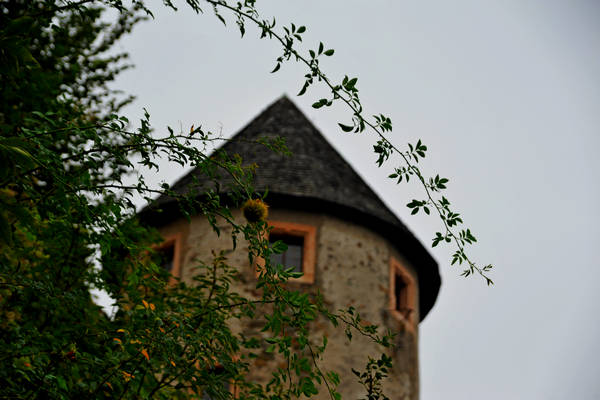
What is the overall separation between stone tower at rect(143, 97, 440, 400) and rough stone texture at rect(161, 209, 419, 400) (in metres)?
0.01

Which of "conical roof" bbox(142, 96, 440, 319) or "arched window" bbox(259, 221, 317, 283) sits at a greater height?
"conical roof" bbox(142, 96, 440, 319)

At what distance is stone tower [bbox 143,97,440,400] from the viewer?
899 centimetres

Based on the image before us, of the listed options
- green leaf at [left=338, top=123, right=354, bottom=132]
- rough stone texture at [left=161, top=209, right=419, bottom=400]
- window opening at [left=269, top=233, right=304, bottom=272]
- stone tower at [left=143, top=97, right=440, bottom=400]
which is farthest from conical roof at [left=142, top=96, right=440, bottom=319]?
green leaf at [left=338, top=123, right=354, bottom=132]

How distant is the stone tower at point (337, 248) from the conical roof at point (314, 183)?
15 millimetres

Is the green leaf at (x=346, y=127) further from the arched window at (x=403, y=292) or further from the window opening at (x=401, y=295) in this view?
the window opening at (x=401, y=295)

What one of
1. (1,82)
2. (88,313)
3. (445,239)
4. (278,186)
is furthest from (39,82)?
(278,186)

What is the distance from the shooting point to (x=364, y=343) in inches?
353

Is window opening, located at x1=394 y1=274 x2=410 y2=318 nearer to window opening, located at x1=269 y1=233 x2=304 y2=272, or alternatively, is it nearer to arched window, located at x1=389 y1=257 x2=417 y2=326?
arched window, located at x1=389 y1=257 x2=417 y2=326

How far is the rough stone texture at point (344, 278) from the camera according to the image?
873 cm

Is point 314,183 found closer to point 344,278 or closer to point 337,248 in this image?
point 337,248

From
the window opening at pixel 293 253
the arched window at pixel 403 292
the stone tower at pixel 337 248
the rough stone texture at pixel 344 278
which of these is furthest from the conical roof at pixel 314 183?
the window opening at pixel 293 253

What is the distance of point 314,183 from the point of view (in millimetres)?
9672

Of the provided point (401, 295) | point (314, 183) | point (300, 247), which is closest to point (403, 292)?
point (401, 295)

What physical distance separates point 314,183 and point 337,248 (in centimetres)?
93
